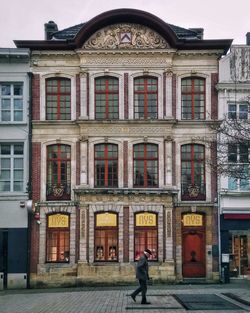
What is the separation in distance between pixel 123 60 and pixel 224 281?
38.4 ft

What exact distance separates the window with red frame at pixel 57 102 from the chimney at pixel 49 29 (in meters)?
3.33

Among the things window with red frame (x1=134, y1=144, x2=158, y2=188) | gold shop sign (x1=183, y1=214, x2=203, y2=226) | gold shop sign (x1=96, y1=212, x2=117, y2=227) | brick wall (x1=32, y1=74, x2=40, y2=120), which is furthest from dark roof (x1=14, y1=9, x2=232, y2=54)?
gold shop sign (x1=96, y1=212, x2=117, y2=227)

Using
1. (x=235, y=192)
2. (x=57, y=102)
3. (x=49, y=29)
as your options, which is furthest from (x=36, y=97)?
(x=235, y=192)

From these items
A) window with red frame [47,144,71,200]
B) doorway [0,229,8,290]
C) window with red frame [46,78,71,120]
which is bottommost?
doorway [0,229,8,290]

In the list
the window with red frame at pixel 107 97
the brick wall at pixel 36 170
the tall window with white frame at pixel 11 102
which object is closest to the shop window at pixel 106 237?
the brick wall at pixel 36 170

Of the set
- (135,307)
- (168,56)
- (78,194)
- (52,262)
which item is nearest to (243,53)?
(168,56)

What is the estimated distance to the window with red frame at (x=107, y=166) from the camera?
32.2 m

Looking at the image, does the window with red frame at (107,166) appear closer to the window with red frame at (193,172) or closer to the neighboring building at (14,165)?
the window with red frame at (193,172)

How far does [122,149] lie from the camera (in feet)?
105

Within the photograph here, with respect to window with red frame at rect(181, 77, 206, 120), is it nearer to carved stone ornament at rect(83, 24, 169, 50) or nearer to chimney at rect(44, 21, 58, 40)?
carved stone ornament at rect(83, 24, 169, 50)

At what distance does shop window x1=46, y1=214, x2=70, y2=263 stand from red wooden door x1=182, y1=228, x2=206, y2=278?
5677 mm

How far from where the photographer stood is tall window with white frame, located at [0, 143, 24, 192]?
32.4 metres

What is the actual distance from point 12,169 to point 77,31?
7.93m

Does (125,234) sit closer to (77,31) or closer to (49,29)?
(77,31)
